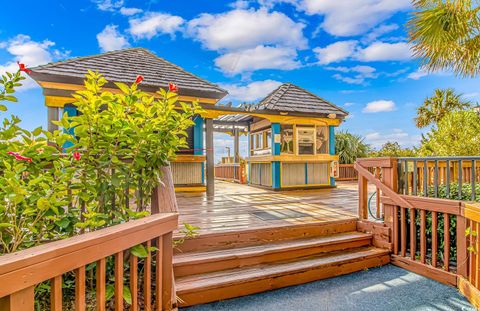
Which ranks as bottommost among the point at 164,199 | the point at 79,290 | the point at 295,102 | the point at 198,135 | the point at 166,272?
the point at 166,272

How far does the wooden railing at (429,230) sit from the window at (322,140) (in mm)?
4498

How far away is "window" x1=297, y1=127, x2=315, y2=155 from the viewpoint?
828 centimetres

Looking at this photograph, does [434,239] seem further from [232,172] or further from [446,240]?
[232,172]

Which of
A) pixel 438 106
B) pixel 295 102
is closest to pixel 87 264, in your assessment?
pixel 295 102

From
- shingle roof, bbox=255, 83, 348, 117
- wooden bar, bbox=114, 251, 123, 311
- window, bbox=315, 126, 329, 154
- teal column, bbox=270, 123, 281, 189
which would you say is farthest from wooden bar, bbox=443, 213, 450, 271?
window, bbox=315, 126, 329, 154

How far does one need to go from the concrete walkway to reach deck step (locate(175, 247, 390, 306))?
0.22 ft

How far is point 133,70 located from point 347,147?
10309 mm

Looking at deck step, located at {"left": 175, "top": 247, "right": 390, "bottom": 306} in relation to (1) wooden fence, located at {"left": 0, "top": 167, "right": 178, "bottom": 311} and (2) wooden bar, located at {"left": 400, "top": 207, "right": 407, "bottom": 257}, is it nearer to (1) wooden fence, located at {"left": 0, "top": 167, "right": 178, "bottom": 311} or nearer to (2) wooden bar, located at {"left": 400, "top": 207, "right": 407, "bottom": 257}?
(2) wooden bar, located at {"left": 400, "top": 207, "right": 407, "bottom": 257}

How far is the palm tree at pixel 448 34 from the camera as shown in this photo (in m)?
4.61

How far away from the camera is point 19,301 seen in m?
0.98

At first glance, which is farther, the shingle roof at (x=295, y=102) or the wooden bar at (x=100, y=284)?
the shingle roof at (x=295, y=102)

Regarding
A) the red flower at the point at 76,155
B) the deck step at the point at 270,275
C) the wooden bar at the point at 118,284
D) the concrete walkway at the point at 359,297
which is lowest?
the concrete walkway at the point at 359,297

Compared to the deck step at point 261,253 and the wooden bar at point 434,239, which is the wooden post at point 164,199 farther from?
the wooden bar at point 434,239

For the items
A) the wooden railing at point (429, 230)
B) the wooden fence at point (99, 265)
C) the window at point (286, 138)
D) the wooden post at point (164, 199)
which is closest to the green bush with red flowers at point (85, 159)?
the wooden post at point (164, 199)
